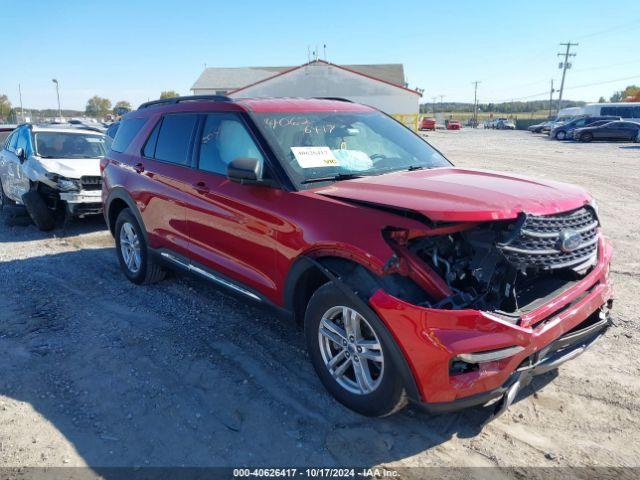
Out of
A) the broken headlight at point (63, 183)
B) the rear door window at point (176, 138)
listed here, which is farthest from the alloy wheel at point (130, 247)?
the broken headlight at point (63, 183)

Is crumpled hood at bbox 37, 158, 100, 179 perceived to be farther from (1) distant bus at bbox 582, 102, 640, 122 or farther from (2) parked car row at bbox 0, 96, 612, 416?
(1) distant bus at bbox 582, 102, 640, 122

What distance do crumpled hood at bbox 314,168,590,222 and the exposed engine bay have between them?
100 mm

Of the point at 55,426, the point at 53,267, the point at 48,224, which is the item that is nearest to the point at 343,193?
the point at 55,426

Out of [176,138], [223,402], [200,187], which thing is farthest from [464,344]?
[176,138]

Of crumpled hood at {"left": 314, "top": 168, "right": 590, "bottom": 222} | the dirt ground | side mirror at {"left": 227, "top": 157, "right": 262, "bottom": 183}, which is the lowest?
the dirt ground

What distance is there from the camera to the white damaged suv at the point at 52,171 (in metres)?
8.13

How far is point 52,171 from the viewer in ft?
26.8

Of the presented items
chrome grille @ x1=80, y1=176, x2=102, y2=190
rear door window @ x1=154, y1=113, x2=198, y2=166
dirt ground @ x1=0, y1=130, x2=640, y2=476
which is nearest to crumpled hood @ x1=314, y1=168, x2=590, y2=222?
dirt ground @ x1=0, y1=130, x2=640, y2=476

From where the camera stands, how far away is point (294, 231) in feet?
11.0

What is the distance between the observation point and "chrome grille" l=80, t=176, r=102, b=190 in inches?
324

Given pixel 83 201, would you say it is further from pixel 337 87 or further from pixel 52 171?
pixel 337 87

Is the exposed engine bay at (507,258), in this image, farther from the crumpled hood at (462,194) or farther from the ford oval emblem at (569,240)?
the crumpled hood at (462,194)

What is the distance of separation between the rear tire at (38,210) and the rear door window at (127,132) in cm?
303

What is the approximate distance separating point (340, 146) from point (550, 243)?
1861 millimetres
